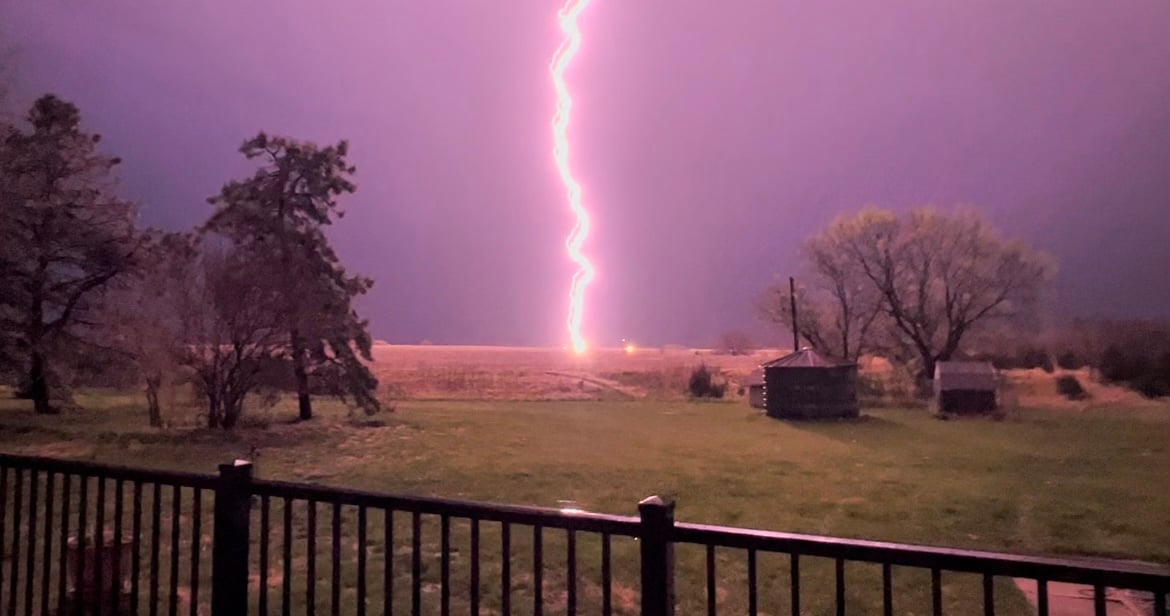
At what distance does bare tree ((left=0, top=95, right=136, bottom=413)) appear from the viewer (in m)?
18.6

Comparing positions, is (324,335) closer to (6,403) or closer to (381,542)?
(6,403)

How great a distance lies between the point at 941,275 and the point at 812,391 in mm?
17819

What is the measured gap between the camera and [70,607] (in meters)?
4.57

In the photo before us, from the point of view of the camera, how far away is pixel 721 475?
1466 cm

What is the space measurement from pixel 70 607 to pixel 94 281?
20.3m

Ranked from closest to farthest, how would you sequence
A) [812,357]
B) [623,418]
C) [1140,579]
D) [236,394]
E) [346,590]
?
[1140,579]
[346,590]
[236,394]
[623,418]
[812,357]

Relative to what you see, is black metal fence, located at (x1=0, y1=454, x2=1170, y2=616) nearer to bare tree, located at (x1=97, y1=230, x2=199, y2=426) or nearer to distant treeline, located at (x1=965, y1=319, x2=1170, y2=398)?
bare tree, located at (x1=97, y1=230, x2=199, y2=426)

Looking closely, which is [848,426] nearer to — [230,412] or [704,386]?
[704,386]

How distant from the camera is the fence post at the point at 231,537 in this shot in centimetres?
346

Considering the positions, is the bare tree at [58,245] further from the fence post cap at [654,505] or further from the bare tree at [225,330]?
the fence post cap at [654,505]

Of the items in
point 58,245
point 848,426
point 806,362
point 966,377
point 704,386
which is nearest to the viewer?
point 58,245

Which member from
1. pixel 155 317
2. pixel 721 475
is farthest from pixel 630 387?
pixel 721 475

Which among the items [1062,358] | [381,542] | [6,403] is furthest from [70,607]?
[1062,358]

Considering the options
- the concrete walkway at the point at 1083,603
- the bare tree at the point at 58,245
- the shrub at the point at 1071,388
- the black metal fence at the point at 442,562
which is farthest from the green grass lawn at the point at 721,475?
the shrub at the point at 1071,388
